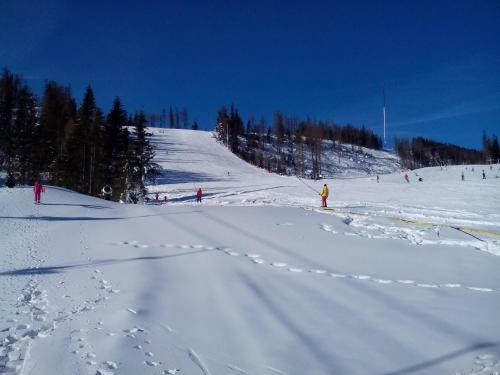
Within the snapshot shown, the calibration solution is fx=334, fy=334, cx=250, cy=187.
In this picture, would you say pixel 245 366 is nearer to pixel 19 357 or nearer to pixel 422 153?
pixel 19 357

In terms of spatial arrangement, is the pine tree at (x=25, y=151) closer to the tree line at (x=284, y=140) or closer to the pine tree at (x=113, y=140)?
the pine tree at (x=113, y=140)

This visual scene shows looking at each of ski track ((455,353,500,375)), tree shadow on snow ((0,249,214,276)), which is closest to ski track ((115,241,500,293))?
tree shadow on snow ((0,249,214,276))

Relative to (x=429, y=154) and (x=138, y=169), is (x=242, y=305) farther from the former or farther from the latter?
(x=429, y=154)

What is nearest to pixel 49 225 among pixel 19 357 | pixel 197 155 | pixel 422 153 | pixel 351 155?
pixel 19 357

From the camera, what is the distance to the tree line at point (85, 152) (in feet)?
108

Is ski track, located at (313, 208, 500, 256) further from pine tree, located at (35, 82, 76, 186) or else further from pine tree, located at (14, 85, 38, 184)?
pine tree, located at (14, 85, 38, 184)

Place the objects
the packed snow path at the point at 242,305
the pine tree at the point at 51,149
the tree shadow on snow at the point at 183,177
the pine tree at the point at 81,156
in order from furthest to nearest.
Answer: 1. the tree shadow on snow at the point at 183,177
2. the pine tree at the point at 51,149
3. the pine tree at the point at 81,156
4. the packed snow path at the point at 242,305

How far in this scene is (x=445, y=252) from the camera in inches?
418

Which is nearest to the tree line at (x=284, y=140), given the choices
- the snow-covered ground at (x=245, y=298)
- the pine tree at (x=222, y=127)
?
the pine tree at (x=222, y=127)

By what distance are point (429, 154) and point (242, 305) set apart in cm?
18535

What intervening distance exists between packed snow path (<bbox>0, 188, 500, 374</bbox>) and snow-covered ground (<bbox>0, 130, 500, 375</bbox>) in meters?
0.03

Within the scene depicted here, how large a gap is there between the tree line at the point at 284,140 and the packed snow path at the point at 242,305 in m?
79.6

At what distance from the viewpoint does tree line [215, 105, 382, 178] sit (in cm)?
10381

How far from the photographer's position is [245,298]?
6.39 meters
